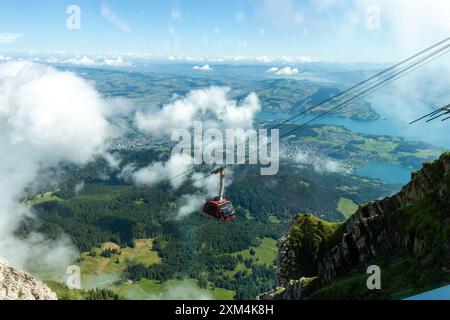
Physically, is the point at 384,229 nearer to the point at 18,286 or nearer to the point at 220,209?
the point at 220,209

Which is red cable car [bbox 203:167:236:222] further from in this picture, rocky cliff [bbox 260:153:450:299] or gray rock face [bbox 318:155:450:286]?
gray rock face [bbox 318:155:450:286]

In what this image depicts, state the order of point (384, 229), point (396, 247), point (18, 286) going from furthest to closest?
point (18, 286) < point (384, 229) < point (396, 247)

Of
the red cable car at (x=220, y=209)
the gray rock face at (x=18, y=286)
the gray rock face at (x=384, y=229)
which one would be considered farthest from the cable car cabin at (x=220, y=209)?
the gray rock face at (x=18, y=286)

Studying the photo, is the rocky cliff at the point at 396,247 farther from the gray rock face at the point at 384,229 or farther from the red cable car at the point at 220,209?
the red cable car at the point at 220,209

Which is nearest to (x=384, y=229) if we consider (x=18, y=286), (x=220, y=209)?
(x=220, y=209)
